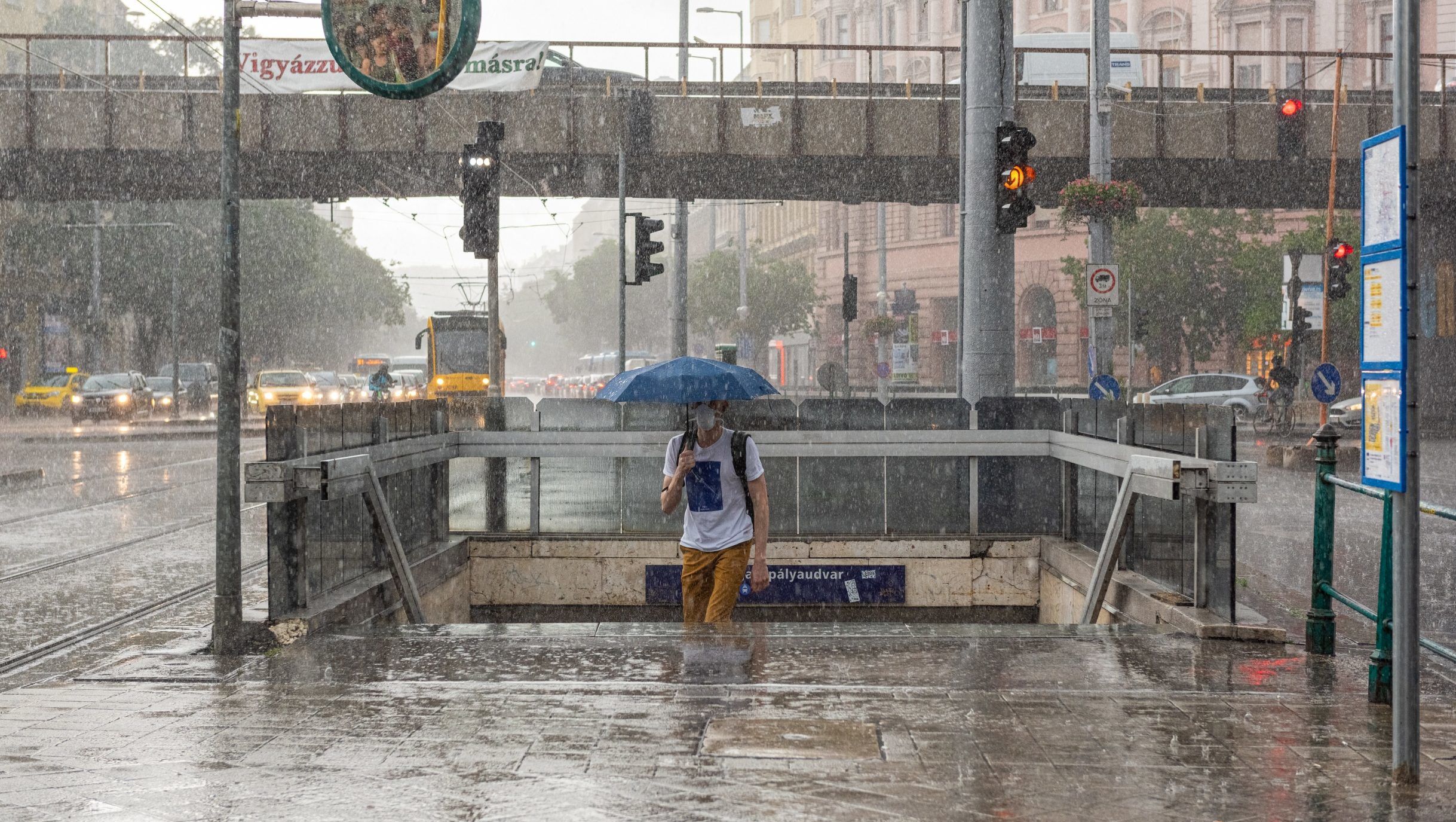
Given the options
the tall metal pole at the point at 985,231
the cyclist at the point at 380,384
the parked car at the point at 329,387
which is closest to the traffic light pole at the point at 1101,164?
the tall metal pole at the point at 985,231

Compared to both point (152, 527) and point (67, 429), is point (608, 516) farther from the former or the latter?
point (67, 429)

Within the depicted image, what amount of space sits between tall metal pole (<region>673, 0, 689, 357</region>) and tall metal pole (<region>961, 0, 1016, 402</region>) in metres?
17.4

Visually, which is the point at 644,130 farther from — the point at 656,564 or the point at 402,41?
the point at 402,41

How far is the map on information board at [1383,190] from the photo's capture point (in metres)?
4.82

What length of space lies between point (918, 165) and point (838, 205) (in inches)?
1595

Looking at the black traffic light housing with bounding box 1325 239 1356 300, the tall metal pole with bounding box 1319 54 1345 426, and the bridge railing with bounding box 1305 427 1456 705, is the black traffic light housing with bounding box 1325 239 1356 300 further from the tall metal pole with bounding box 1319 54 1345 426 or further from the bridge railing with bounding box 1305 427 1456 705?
the bridge railing with bounding box 1305 427 1456 705

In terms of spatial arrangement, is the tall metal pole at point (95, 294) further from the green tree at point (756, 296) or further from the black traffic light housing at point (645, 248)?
the black traffic light housing at point (645, 248)

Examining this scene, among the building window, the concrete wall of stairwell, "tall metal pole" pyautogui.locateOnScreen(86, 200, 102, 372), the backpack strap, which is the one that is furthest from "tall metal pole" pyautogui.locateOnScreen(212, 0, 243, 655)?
the building window

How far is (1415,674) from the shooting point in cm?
486

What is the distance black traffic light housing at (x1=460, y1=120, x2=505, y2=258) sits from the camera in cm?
1752

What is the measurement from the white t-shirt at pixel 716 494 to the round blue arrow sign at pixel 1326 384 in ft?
56.0

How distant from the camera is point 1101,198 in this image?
21297 mm

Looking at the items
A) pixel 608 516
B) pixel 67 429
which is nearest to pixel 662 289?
pixel 67 429

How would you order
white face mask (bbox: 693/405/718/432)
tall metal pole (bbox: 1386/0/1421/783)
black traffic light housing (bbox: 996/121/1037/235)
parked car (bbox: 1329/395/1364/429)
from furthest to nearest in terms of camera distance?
parked car (bbox: 1329/395/1364/429) → black traffic light housing (bbox: 996/121/1037/235) → white face mask (bbox: 693/405/718/432) → tall metal pole (bbox: 1386/0/1421/783)
